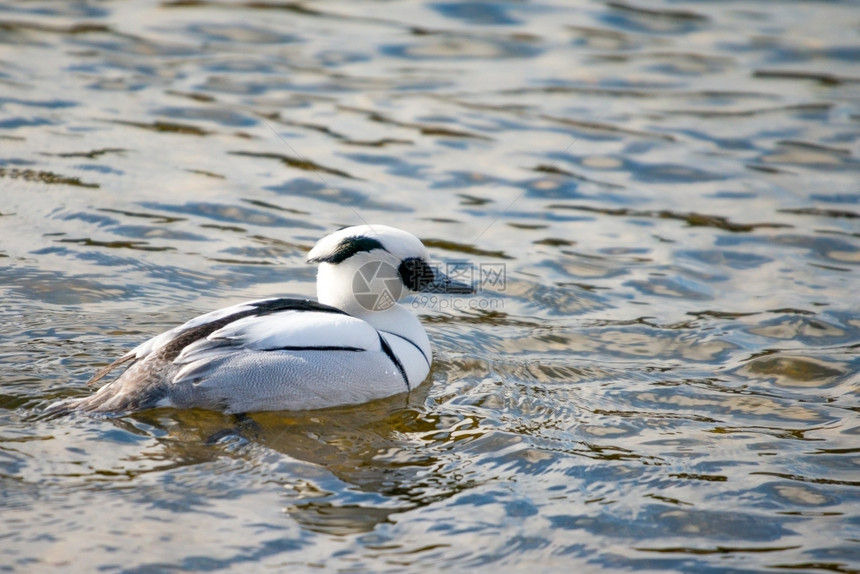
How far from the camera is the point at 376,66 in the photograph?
44.5 ft

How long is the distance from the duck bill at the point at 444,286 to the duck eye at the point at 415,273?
0.09 ft

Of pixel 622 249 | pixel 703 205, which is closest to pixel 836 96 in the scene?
pixel 703 205

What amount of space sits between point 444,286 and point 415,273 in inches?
9.9

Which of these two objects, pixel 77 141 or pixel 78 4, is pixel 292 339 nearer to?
pixel 77 141

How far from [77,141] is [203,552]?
696cm

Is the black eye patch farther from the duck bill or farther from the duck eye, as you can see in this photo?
the duck bill

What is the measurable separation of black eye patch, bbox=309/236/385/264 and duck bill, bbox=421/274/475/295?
50 cm

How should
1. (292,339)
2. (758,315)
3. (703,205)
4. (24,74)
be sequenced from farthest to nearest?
1. (24,74)
2. (703,205)
3. (758,315)
4. (292,339)

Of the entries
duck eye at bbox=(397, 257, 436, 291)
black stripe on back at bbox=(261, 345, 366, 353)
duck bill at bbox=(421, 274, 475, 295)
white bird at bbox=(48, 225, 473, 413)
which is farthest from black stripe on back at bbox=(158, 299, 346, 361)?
duck bill at bbox=(421, 274, 475, 295)

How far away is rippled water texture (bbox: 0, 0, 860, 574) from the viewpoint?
5.23 meters

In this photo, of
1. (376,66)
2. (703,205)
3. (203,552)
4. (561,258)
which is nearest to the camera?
(203,552)

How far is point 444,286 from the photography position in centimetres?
717
